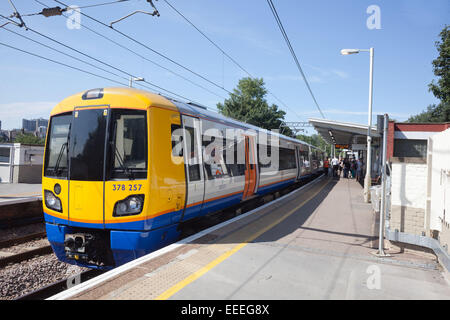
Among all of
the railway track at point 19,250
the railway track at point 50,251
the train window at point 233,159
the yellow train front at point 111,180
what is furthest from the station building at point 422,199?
the railway track at point 19,250

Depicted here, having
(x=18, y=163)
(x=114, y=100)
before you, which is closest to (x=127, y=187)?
(x=114, y=100)

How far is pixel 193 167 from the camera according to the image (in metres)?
5.83

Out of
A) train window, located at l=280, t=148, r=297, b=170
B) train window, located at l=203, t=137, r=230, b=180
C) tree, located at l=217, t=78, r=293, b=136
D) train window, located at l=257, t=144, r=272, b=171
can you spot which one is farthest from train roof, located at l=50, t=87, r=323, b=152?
tree, located at l=217, t=78, r=293, b=136

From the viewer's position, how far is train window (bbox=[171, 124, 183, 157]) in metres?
5.30

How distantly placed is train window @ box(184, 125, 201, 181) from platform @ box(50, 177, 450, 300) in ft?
3.64

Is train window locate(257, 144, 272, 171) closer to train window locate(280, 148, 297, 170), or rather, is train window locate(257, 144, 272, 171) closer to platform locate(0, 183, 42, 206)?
train window locate(280, 148, 297, 170)

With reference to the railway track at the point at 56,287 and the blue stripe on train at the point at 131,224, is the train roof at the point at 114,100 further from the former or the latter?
the railway track at the point at 56,287

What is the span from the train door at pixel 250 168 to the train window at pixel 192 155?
3.02m

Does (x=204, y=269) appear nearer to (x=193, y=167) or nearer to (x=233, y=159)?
(x=193, y=167)

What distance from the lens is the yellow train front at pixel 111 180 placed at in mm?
4738

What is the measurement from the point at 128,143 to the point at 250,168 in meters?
4.75
